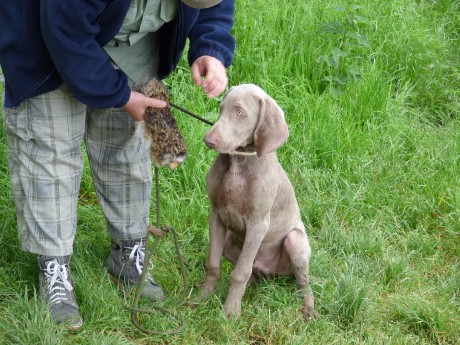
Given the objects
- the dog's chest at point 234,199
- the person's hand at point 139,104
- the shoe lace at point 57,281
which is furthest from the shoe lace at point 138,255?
the person's hand at point 139,104

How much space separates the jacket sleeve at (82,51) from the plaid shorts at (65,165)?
0.23 metres

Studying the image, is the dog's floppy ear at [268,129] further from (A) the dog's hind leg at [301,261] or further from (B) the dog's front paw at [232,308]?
(B) the dog's front paw at [232,308]

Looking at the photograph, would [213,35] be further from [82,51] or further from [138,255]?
[138,255]

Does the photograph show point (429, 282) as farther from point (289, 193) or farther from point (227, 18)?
point (227, 18)

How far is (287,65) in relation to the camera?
5367 mm

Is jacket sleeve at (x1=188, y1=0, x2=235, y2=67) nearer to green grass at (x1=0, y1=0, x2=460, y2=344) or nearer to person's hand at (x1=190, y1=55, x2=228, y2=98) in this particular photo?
person's hand at (x1=190, y1=55, x2=228, y2=98)

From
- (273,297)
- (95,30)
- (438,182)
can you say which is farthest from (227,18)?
(438,182)

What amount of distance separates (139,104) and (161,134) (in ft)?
0.47

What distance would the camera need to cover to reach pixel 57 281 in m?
3.43

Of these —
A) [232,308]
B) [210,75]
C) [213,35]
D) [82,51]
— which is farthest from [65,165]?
[232,308]

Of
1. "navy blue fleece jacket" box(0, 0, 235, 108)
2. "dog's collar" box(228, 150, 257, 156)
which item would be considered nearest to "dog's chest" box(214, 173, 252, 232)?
"dog's collar" box(228, 150, 257, 156)

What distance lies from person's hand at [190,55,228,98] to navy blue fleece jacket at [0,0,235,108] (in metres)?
0.18

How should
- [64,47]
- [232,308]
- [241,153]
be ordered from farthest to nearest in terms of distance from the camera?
[232,308]
[241,153]
[64,47]

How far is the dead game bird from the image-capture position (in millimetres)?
3176
